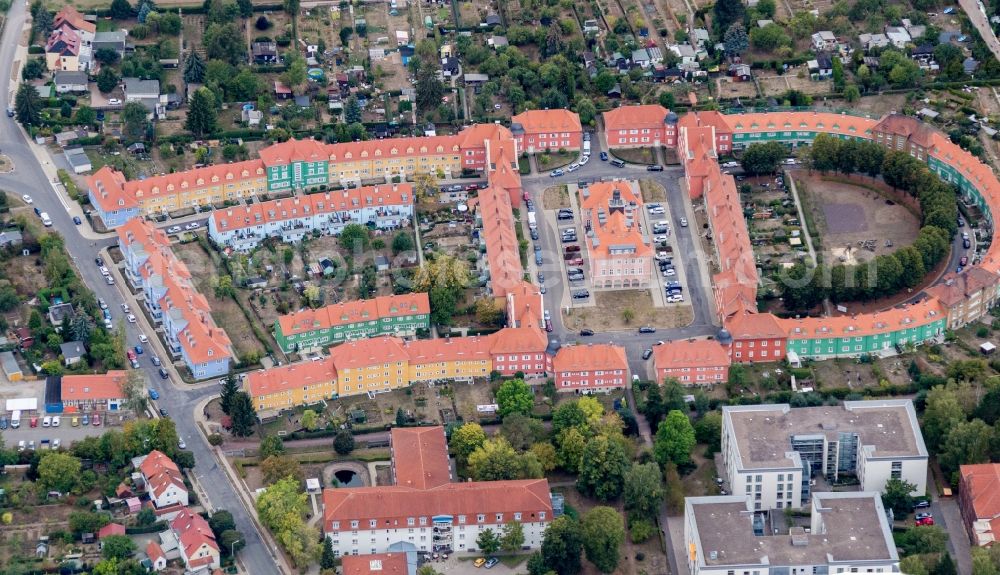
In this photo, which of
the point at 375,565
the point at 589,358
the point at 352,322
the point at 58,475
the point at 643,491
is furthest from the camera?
the point at 352,322

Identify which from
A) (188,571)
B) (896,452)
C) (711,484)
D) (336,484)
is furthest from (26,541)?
(896,452)

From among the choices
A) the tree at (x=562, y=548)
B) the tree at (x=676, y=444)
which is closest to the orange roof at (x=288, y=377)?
the tree at (x=562, y=548)

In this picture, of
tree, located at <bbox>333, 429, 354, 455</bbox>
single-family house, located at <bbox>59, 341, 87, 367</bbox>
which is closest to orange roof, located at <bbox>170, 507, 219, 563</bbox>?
tree, located at <bbox>333, 429, 354, 455</bbox>

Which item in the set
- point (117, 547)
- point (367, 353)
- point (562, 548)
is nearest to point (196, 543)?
point (117, 547)

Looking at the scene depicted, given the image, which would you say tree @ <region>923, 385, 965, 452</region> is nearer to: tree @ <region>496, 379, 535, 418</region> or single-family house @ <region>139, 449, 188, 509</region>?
tree @ <region>496, 379, 535, 418</region>

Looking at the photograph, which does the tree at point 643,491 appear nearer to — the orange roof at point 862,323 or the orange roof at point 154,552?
the orange roof at point 862,323

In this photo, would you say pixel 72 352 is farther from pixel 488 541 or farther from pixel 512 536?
pixel 512 536

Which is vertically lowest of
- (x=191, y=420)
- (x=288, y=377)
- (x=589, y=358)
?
(x=191, y=420)
